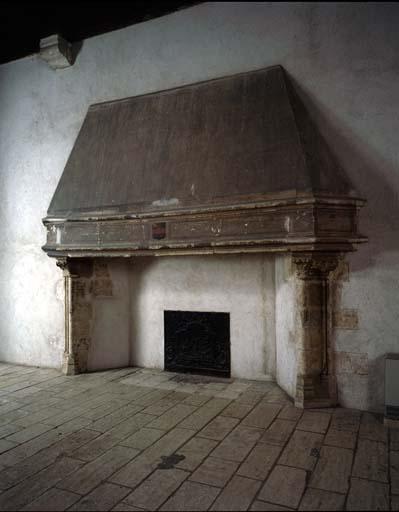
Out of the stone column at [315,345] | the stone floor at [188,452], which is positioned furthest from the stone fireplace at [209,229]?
the stone floor at [188,452]

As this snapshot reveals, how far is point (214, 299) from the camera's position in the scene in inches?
180

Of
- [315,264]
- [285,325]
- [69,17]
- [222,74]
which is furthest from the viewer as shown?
[69,17]

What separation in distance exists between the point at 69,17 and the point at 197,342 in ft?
13.4

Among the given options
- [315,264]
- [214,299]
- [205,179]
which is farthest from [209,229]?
[214,299]

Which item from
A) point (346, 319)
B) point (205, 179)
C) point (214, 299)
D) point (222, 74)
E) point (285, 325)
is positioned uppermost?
point (222, 74)

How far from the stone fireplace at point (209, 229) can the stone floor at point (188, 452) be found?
520 mm

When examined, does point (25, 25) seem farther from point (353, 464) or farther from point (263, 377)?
point (353, 464)

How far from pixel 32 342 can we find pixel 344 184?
4.33 meters

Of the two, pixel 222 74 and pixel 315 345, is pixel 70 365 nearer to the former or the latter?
pixel 315 345

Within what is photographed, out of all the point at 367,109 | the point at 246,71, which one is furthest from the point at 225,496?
the point at 246,71

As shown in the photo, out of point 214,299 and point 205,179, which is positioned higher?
point 205,179

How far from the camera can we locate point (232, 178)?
11.5 ft

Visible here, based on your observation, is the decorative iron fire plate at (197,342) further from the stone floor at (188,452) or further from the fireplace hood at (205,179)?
the fireplace hood at (205,179)

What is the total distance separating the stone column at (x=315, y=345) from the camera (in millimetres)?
3504
